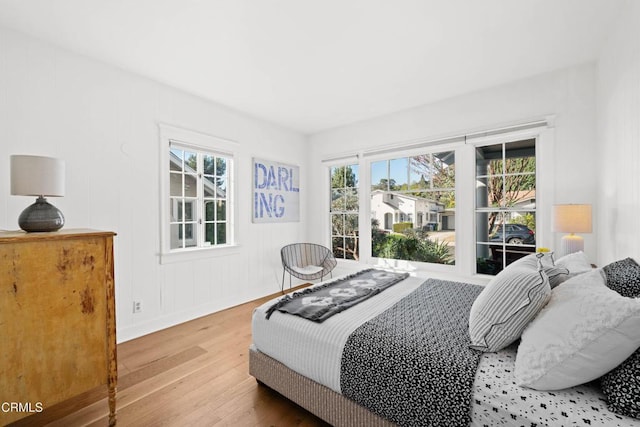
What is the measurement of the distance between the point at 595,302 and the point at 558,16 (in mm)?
2178

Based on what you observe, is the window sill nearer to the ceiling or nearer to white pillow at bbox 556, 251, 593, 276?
the ceiling

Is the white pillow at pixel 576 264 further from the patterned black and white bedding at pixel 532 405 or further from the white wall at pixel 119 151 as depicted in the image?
the white wall at pixel 119 151

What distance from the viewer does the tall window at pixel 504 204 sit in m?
3.09

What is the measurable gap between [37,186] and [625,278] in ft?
10.3

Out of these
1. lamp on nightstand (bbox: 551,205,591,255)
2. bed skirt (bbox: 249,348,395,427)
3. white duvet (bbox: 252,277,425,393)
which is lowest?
bed skirt (bbox: 249,348,395,427)

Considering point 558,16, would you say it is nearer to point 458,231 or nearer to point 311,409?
point 458,231

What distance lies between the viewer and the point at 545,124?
2.89m

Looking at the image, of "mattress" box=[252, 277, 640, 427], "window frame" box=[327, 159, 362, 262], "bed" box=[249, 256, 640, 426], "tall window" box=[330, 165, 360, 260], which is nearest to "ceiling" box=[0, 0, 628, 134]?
"window frame" box=[327, 159, 362, 262]

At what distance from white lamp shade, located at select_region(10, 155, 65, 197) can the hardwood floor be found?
1.39m

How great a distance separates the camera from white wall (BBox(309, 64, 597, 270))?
8.84 feet

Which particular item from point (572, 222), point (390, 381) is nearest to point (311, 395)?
point (390, 381)

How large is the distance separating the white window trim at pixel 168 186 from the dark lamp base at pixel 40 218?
1.26 m

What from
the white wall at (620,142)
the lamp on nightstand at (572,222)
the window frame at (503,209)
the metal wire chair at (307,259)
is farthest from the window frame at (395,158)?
the white wall at (620,142)

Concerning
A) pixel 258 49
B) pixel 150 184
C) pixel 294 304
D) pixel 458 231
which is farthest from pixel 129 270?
pixel 458 231
